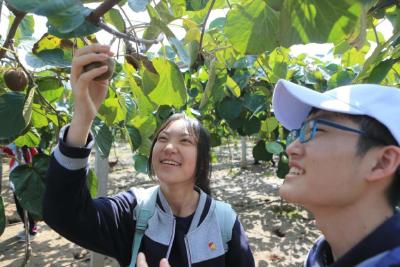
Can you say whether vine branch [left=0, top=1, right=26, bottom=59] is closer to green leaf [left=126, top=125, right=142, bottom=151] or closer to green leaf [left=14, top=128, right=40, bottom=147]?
green leaf [left=14, top=128, right=40, bottom=147]

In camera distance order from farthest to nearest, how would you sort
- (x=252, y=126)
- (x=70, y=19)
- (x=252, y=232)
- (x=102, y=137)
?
(x=252, y=232), (x=252, y=126), (x=102, y=137), (x=70, y=19)

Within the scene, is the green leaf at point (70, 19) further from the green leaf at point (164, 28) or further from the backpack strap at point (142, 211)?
the backpack strap at point (142, 211)

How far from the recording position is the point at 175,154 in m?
1.11

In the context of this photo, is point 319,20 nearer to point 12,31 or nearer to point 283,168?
point 12,31

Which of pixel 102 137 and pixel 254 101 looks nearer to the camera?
pixel 102 137

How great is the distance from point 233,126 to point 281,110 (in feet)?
7.04

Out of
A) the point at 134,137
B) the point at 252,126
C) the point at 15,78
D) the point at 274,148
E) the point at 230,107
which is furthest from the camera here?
the point at 252,126

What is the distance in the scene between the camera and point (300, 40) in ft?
1.81

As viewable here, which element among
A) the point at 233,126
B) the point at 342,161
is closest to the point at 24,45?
the point at 342,161

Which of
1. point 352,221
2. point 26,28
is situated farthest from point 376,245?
point 26,28

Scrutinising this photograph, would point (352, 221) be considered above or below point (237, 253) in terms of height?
above

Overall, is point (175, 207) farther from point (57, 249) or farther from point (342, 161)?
point (57, 249)

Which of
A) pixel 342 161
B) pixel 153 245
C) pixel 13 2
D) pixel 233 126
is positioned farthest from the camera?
pixel 233 126

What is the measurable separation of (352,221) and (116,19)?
1.67 feet
